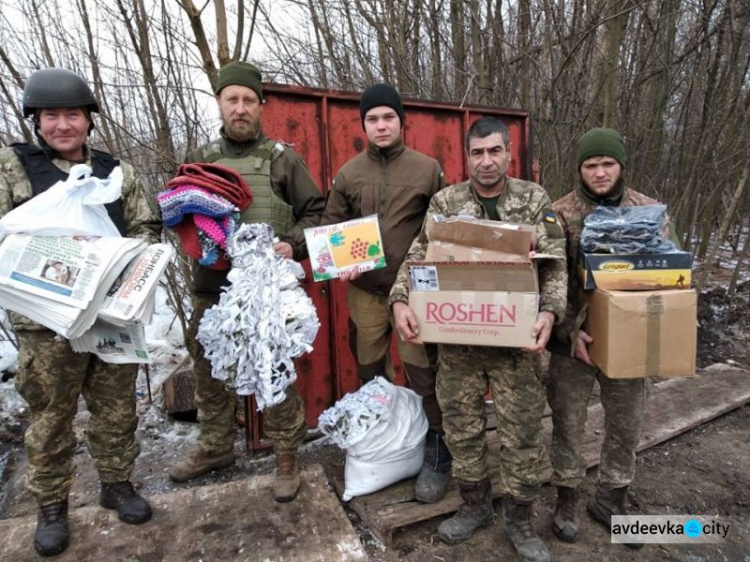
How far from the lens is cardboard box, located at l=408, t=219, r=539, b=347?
1956mm

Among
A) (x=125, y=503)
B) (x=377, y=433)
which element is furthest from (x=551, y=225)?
(x=125, y=503)

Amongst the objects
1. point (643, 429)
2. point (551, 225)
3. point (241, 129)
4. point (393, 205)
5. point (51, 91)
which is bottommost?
point (643, 429)

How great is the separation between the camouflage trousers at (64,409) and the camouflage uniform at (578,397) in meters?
2.19

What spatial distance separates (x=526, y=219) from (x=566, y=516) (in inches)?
62.5

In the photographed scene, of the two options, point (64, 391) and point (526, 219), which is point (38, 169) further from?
point (526, 219)

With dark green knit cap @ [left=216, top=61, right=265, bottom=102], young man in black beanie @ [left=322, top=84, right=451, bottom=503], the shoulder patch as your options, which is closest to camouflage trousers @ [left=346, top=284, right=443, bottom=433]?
young man in black beanie @ [left=322, top=84, right=451, bottom=503]

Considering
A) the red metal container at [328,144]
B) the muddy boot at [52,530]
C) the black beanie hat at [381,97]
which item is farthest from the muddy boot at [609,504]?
the muddy boot at [52,530]

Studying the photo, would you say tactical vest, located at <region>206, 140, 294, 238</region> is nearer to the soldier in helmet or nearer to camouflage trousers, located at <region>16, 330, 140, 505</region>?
the soldier in helmet

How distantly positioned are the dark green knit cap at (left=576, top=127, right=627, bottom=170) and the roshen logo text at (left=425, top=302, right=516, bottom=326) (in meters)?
0.91

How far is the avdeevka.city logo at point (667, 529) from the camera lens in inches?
97.6

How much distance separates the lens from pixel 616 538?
97.0 inches

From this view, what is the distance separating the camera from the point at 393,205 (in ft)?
8.54

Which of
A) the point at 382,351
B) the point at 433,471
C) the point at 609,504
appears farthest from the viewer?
the point at 382,351

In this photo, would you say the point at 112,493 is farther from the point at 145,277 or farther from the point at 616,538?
the point at 616,538
